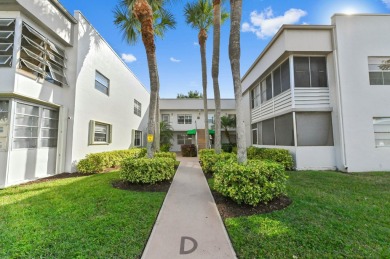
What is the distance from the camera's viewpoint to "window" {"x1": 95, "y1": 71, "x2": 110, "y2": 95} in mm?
10720

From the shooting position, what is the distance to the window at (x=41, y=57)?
680 centimetres

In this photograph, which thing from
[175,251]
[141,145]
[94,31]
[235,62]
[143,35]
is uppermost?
[94,31]

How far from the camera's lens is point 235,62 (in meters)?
5.79

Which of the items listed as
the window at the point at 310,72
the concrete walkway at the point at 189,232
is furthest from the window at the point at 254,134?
the concrete walkway at the point at 189,232

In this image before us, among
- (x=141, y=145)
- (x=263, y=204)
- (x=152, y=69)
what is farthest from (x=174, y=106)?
(x=263, y=204)

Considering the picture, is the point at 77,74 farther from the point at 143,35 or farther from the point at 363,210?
the point at 363,210

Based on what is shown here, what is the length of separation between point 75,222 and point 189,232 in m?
2.23

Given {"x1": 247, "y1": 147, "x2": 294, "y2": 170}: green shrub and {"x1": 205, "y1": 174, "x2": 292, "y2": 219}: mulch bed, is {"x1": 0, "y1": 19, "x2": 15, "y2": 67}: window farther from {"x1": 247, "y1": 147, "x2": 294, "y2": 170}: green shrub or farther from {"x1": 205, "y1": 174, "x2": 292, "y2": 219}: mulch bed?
{"x1": 247, "y1": 147, "x2": 294, "y2": 170}: green shrub

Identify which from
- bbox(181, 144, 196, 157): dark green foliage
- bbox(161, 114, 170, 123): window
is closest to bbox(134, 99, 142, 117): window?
bbox(161, 114, 170, 123): window

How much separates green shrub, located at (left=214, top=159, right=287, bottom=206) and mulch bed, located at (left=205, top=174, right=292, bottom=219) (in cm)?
11

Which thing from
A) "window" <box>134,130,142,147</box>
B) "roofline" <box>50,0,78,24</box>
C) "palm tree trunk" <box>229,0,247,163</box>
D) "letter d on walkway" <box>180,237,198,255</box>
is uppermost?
"roofline" <box>50,0,78,24</box>

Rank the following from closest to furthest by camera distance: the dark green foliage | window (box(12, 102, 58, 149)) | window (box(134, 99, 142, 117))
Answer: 1. window (box(12, 102, 58, 149))
2. the dark green foliage
3. window (box(134, 99, 142, 117))

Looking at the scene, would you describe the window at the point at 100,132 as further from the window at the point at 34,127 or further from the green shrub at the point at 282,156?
the green shrub at the point at 282,156

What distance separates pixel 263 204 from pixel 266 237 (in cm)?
144
